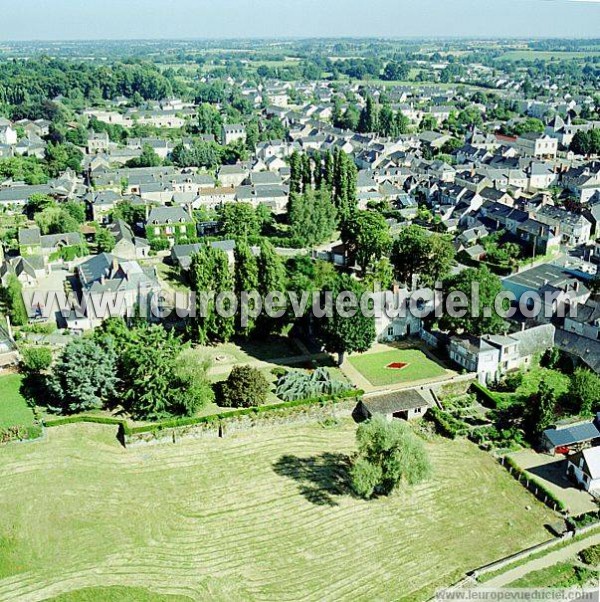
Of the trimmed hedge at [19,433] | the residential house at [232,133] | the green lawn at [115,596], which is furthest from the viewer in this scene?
the residential house at [232,133]

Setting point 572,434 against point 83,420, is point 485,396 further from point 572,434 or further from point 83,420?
point 83,420

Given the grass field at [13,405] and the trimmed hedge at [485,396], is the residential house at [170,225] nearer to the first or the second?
the grass field at [13,405]

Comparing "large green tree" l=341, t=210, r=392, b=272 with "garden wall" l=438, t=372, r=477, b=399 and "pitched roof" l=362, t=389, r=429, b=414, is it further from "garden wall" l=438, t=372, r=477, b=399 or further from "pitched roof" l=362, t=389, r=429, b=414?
"pitched roof" l=362, t=389, r=429, b=414

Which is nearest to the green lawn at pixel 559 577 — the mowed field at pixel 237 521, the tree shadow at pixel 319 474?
the mowed field at pixel 237 521

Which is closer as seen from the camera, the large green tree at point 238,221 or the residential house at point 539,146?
the large green tree at point 238,221

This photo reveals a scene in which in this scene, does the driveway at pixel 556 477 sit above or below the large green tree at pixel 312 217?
below

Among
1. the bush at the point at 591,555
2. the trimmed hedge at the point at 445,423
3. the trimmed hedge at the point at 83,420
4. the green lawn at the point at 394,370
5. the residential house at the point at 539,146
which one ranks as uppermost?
the residential house at the point at 539,146
